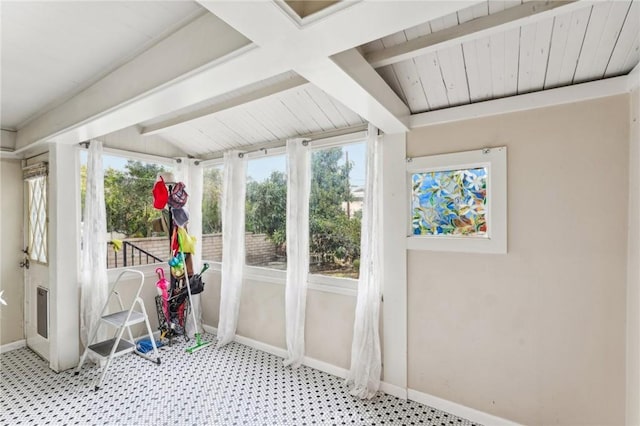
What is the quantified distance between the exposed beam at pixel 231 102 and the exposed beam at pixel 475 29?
574 millimetres

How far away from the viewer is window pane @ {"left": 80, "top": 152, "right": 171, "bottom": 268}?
11.1 feet

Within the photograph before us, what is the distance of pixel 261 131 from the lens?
3.16 m

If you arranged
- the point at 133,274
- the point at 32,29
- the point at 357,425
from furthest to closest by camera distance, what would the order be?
the point at 133,274, the point at 357,425, the point at 32,29

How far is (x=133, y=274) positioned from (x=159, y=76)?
106 inches

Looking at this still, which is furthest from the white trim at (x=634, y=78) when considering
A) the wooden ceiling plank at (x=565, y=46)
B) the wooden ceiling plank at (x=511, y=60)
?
the wooden ceiling plank at (x=511, y=60)

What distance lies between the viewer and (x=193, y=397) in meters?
2.47

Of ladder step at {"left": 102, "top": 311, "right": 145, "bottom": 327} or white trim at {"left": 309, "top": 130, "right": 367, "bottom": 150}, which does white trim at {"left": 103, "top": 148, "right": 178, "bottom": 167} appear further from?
white trim at {"left": 309, "top": 130, "right": 367, "bottom": 150}

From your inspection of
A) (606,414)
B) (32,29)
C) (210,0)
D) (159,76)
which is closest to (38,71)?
(32,29)

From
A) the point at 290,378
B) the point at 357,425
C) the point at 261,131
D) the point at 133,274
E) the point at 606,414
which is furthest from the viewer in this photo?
the point at 133,274

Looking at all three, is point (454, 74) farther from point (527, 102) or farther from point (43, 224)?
point (43, 224)

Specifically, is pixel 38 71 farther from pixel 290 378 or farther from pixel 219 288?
pixel 290 378

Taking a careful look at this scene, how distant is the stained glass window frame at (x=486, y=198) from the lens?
2.10 m

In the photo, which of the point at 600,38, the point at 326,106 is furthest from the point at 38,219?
the point at 600,38

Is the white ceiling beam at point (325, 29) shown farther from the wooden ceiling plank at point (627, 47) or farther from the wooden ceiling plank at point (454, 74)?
the wooden ceiling plank at point (627, 47)
